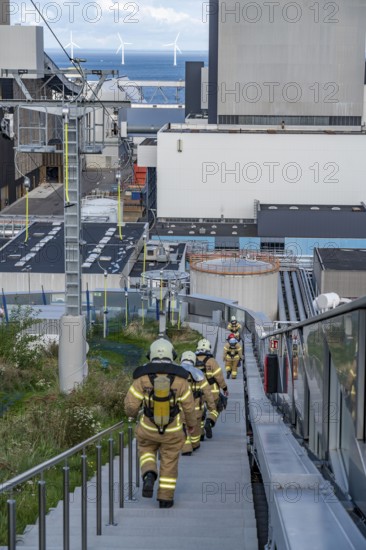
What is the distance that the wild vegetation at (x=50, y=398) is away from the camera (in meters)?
7.44

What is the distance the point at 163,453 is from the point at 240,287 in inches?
1030

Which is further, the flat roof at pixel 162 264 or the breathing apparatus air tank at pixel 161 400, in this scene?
the flat roof at pixel 162 264

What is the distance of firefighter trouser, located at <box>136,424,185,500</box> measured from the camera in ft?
21.8

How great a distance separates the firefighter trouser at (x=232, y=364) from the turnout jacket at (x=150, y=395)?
850cm

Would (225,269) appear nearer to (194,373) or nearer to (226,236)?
(226,236)

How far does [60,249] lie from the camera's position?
33656 millimetres

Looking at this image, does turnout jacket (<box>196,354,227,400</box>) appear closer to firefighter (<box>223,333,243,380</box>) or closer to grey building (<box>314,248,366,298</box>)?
firefighter (<box>223,333,243,380</box>)

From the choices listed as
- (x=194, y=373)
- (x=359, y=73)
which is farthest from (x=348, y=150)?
(x=194, y=373)

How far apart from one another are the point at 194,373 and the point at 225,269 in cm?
2453

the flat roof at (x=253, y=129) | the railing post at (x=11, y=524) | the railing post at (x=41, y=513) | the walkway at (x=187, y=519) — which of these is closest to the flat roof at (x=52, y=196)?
the flat roof at (x=253, y=129)

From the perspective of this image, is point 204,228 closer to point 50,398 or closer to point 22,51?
point 22,51

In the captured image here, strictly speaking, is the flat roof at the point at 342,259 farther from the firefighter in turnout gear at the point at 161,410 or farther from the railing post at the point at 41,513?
the railing post at the point at 41,513

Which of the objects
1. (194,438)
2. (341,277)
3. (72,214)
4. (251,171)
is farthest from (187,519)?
(251,171)

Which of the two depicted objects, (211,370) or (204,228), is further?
(204,228)
